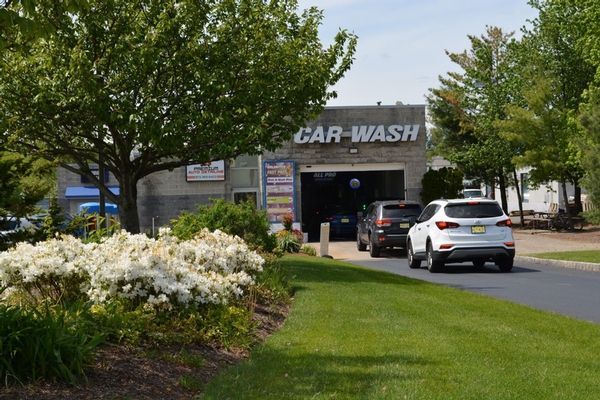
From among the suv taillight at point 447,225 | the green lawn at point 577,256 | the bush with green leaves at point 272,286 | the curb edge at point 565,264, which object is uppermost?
the suv taillight at point 447,225

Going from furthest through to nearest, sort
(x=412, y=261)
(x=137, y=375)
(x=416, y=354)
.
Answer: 1. (x=412, y=261)
2. (x=416, y=354)
3. (x=137, y=375)

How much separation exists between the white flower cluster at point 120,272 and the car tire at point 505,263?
1304 centimetres

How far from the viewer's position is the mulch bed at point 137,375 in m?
5.82

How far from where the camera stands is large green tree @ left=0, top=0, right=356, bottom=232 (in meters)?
16.3

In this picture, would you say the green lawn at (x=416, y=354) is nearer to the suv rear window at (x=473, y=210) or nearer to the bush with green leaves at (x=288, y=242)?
the suv rear window at (x=473, y=210)

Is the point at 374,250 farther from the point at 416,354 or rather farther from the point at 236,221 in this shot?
the point at 416,354

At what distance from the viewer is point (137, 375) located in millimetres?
6543

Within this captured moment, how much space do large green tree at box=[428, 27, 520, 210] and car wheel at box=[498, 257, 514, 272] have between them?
2233 centimetres

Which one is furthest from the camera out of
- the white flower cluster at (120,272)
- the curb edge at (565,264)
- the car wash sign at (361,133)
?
the car wash sign at (361,133)

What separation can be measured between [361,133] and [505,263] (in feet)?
65.4

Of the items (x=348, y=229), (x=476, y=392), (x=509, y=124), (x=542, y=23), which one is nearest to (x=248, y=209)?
(x=476, y=392)

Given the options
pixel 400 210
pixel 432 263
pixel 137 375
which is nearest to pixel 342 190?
pixel 400 210

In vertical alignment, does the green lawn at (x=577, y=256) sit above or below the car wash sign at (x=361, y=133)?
below

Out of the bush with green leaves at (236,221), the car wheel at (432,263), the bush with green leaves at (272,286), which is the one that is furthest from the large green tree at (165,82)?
the car wheel at (432,263)
